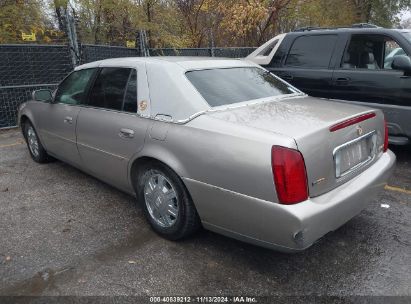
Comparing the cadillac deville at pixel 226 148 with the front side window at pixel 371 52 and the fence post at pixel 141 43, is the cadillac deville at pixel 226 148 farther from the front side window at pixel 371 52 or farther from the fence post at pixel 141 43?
the fence post at pixel 141 43

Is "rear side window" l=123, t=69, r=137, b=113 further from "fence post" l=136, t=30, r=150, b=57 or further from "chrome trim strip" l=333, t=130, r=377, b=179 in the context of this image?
"fence post" l=136, t=30, r=150, b=57

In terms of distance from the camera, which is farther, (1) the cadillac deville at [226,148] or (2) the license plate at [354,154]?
(2) the license plate at [354,154]

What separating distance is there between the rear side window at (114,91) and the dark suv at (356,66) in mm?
3197

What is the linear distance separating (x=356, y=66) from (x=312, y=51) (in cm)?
76

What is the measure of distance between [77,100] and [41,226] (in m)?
1.47

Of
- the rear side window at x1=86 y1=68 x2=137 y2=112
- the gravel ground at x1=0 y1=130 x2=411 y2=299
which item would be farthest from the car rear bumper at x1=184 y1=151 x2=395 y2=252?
the rear side window at x1=86 y1=68 x2=137 y2=112

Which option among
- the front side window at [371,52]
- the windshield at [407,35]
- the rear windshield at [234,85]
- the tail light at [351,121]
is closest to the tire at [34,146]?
the rear windshield at [234,85]

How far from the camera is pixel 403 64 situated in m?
4.89

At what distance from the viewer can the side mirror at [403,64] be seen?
487 cm

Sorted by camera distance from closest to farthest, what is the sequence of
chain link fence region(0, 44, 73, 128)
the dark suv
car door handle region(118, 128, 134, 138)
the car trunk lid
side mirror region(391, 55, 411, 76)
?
the car trunk lid → car door handle region(118, 128, 134, 138) → side mirror region(391, 55, 411, 76) → the dark suv → chain link fence region(0, 44, 73, 128)

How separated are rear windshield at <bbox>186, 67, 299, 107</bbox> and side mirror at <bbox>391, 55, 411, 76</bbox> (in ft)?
5.81

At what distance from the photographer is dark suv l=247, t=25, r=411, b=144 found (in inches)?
200

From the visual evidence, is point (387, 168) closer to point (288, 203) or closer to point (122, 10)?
point (288, 203)

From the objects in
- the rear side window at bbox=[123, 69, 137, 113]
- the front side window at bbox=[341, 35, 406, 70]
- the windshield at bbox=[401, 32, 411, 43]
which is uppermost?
the windshield at bbox=[401, 32, 411, 43]
